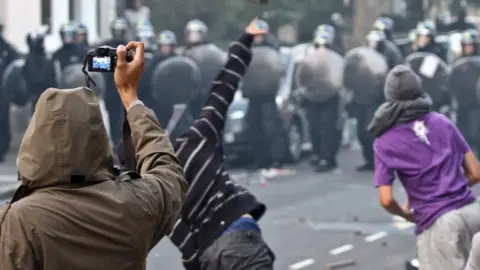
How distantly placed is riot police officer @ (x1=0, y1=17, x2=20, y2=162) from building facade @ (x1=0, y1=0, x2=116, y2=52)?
18.7 feet

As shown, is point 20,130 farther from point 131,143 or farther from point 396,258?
point 131,143

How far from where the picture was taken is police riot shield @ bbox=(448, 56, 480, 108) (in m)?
16.4

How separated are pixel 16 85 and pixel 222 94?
479 inches

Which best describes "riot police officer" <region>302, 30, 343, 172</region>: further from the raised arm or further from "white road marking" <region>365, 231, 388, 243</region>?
the raised arm

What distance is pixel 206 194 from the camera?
17.9 feet

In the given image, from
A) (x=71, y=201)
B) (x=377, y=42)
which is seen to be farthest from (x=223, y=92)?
(x=377, y=42)

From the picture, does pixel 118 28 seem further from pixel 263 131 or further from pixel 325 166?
pixel 325 166

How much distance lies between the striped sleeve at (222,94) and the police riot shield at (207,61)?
1083cm

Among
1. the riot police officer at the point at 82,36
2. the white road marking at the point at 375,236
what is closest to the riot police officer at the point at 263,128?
the riot police officer at the point at 82,36

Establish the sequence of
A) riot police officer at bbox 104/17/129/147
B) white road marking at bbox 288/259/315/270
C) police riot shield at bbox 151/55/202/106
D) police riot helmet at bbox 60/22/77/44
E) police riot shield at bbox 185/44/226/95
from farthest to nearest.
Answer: police riot helmet at bbox 60/22/77/44 → riot police officer at bbox 104/17/129/147 → police riot shield at bbox 185/44/226/95 → police riot shield at bbox 151/55/202/106 → white road marking at bbox 288/259/315/270

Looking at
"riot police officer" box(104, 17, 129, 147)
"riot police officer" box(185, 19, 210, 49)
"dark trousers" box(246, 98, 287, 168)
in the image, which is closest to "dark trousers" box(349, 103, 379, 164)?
"dark trousers" box(246, 98, 287, 168)

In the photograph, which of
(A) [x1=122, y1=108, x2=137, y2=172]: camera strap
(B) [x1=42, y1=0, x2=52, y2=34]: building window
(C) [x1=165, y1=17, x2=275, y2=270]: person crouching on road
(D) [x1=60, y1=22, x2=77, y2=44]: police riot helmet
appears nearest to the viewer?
(A) [x1=122, y1=108, x2=137, y2=172]: camera strap

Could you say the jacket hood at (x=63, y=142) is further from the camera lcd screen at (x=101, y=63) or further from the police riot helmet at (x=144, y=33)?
the police riot helmet at (x=144, y=33)

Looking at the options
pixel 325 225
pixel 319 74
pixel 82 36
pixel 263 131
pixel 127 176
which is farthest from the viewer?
pixel 82 36
